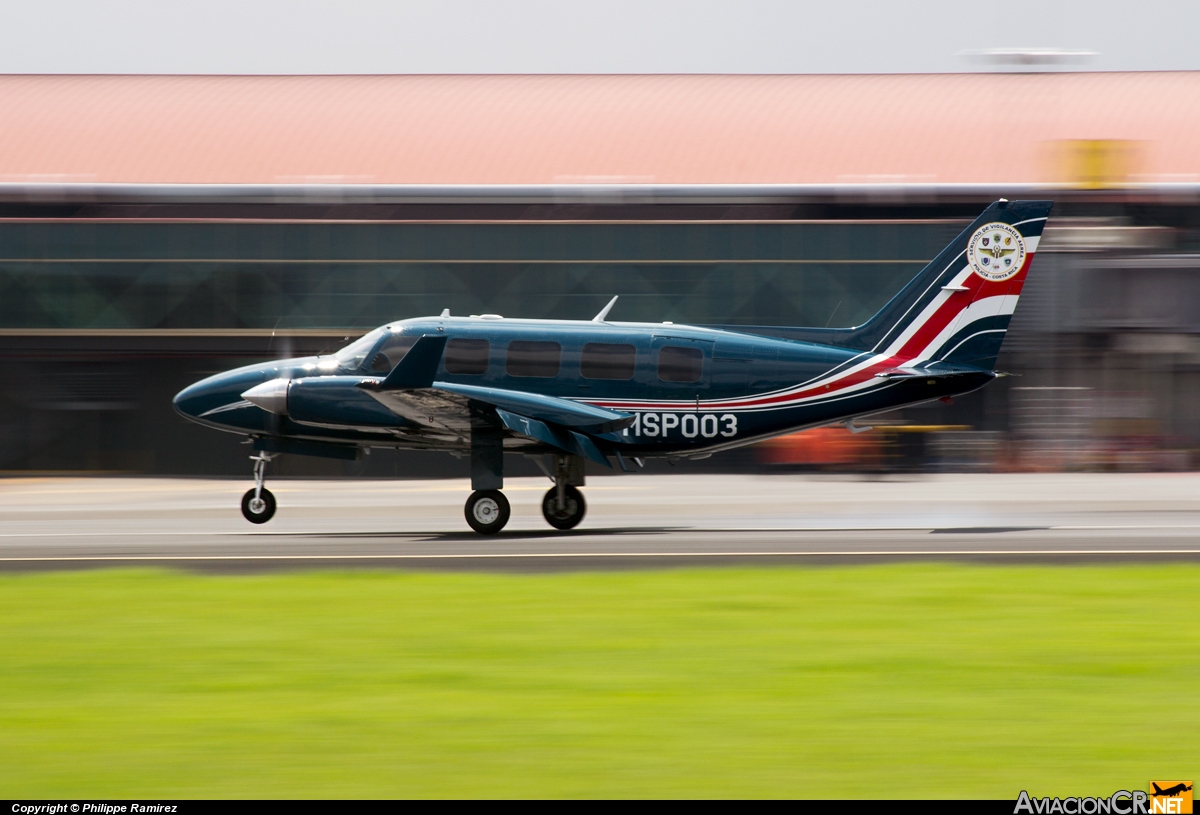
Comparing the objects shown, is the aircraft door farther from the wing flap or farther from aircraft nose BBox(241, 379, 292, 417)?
aircraft nose BBox(241, 379, 292, 417)

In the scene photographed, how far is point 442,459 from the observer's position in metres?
34.8

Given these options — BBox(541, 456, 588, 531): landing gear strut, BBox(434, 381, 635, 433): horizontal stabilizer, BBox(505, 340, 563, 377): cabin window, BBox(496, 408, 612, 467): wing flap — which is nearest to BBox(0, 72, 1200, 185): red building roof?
BBox(505, 340, 563, 377): cabin window

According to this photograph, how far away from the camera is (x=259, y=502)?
712 inches

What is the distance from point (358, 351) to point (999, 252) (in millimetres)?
8831

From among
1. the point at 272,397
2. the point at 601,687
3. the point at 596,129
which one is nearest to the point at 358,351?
the point at 272,397

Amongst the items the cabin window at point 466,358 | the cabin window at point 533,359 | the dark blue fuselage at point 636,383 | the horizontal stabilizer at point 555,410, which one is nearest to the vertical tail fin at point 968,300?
the dark blue fuselage at point 636,383

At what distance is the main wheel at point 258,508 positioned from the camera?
59.0ft

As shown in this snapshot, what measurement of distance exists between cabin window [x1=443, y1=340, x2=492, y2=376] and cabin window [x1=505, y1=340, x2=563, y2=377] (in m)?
0.34

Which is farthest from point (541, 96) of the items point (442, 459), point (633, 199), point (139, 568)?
point (139, 568)

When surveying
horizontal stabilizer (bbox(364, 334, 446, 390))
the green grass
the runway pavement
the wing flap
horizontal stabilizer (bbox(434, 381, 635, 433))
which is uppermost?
horizontal stabilizer (bbox(364, 334, 446, 390))

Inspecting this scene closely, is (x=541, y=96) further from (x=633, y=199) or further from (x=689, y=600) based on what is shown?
(x=689, y=600)

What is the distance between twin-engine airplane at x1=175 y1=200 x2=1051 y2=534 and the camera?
57.1 ft

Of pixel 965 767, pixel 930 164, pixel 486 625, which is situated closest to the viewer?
pixel 965 767
